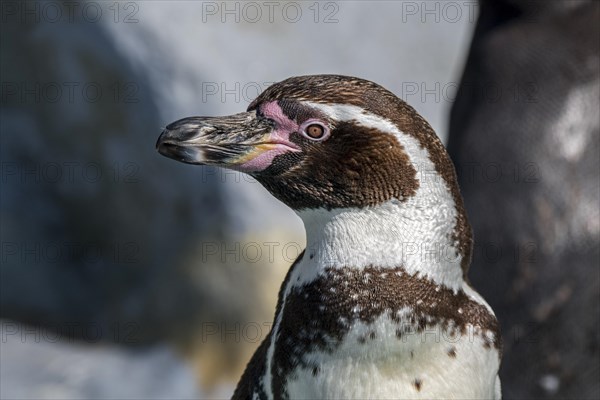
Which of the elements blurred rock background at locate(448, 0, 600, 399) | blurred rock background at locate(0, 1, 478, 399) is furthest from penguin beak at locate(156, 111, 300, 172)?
blurred rock background at locate(0, 1, 478, 399)

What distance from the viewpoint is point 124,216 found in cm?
457

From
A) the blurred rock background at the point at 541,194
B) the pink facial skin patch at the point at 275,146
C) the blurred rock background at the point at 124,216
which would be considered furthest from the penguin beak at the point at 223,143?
the blurred rock background at the point at 124,216

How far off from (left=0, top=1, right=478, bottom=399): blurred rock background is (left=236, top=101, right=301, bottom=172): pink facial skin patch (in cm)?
254

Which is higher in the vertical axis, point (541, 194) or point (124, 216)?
point (541, 194)

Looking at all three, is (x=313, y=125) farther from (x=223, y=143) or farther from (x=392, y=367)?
(x=392, y=367)

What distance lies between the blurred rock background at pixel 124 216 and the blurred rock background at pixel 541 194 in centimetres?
117

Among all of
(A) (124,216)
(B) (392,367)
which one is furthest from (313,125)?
(A) (124,216)

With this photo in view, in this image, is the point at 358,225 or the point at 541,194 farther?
the point at 541,194

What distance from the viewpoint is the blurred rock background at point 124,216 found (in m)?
4.34

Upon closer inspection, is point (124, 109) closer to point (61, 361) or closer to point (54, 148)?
point (54, 148)

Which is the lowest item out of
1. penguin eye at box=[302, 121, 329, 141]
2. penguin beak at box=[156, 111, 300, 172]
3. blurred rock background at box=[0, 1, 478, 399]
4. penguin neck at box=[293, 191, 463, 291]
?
blurred rock background at box=[0, 1, 478, 399]

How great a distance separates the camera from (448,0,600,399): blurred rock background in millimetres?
3318

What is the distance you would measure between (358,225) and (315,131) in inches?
6.9

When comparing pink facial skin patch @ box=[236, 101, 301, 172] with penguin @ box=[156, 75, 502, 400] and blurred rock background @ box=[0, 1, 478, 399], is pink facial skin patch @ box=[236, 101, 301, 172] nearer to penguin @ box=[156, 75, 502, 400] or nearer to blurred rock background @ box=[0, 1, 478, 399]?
penguin @ box=[156, 75, 502, 400]
